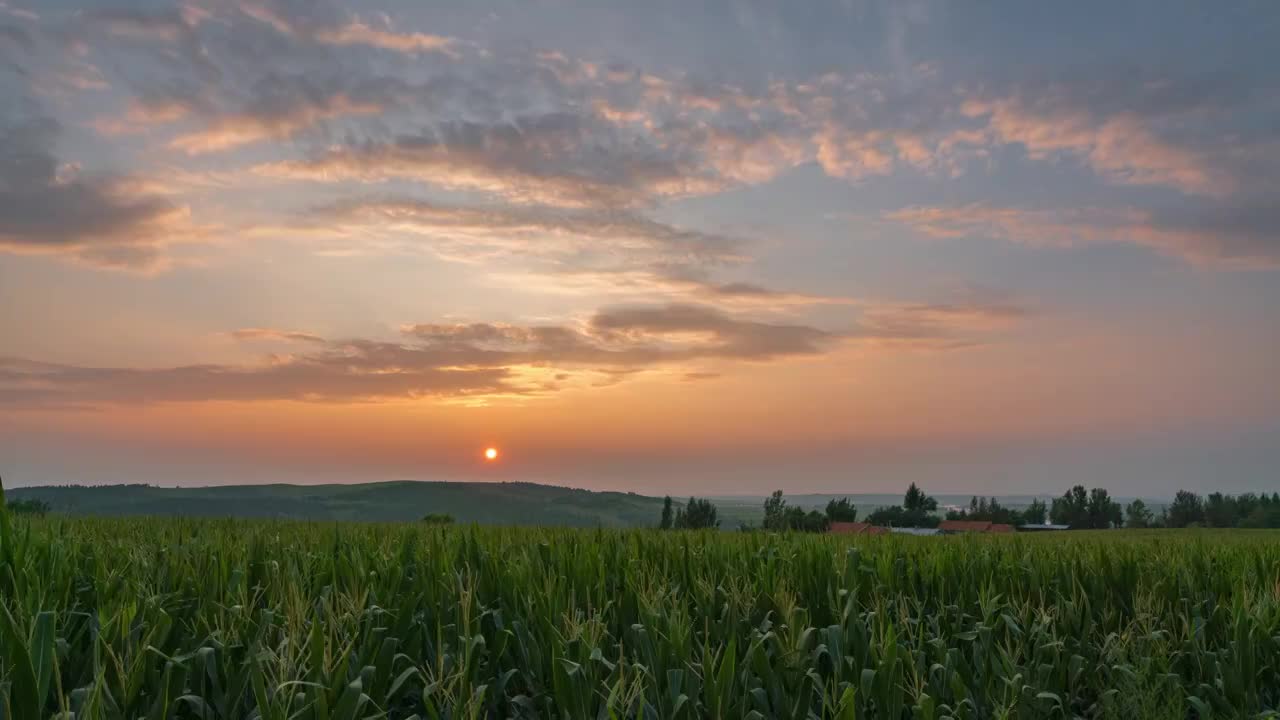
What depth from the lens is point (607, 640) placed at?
7105 millimetres

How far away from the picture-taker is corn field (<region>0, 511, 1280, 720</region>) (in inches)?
203

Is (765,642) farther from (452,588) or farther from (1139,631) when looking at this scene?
(1139,631)

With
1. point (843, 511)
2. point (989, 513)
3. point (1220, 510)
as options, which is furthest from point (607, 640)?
point (1220, 510)

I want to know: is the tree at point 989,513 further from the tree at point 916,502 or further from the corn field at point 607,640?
the corn field at point 607,640

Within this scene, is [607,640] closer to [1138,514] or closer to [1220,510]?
[1138,514]

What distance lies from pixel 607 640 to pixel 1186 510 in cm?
17321

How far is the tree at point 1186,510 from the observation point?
13855 centimetres

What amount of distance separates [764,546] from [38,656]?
379 inches

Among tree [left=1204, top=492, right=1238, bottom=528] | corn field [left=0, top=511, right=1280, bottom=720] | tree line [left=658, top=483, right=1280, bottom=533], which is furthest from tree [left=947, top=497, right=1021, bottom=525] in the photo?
corn field [left=0, top=511, right=1280, bottom=720]

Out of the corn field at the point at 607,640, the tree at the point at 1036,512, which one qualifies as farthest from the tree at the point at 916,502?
the corn field at the point at 607,640

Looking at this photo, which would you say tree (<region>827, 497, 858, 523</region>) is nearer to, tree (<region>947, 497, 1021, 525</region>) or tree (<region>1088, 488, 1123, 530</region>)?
tree (<region>947, 497, 1021, 525</region>)

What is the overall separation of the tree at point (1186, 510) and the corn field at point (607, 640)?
14691 cm

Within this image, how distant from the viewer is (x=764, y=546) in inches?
499

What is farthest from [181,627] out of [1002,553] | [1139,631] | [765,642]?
[1002,553]
